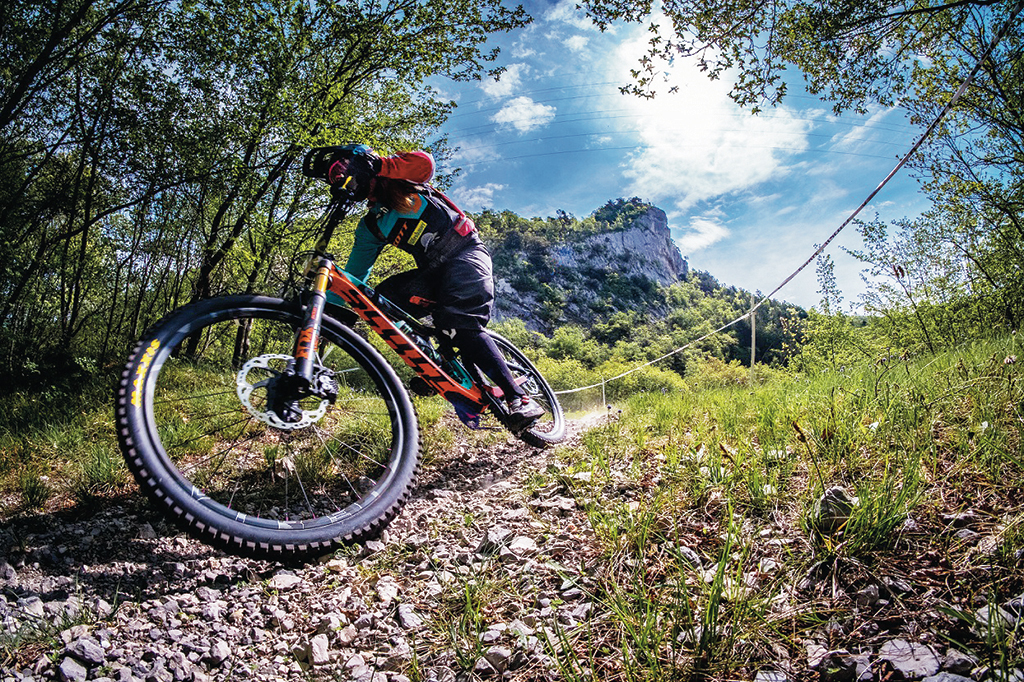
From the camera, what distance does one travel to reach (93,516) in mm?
2166

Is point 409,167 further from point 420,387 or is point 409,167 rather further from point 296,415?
point 296,415

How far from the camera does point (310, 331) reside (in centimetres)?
209

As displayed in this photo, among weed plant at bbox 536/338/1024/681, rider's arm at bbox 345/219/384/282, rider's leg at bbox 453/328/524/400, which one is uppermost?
rider's arm at bbox 345/219/384/282

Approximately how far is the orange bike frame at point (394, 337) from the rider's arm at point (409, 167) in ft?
2.29

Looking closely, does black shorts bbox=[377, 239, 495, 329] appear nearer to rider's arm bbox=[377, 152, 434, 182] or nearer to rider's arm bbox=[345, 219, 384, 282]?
rider's arm bbox=[345, 219, 384, 282]

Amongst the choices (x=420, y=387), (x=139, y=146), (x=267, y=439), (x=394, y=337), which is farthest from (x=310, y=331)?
(x=139, y=146)

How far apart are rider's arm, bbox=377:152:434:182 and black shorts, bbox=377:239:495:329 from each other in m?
0.55

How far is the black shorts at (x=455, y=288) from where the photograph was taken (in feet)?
9.93

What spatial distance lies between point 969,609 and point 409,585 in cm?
167

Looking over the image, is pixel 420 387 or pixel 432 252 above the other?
pixel 432 252

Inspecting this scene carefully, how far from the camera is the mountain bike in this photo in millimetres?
1635

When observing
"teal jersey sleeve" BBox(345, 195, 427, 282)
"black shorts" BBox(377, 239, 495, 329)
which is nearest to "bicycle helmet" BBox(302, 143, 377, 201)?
"teal jersey sleeve" BBox(345, 195, 427, 282)

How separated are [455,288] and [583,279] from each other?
97.7m

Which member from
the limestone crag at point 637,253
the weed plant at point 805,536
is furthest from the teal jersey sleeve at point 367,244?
the limestone crag at point 637,253
